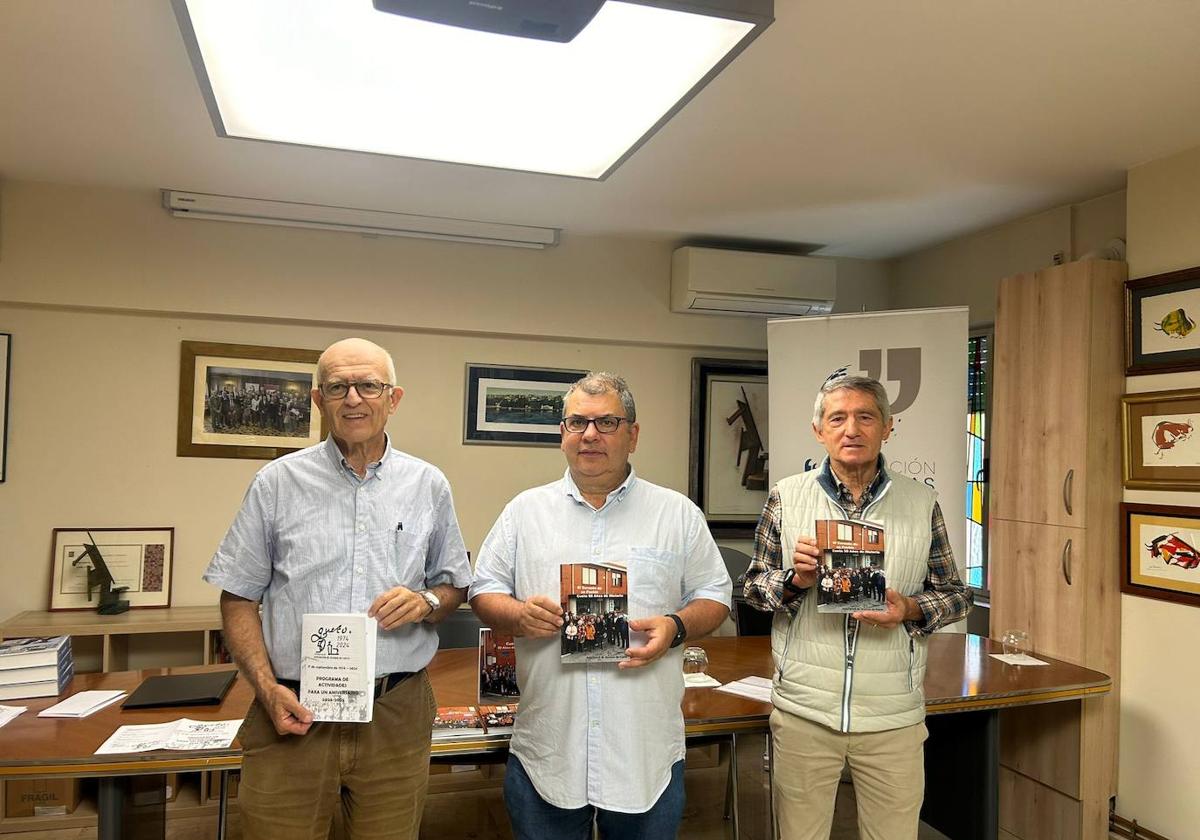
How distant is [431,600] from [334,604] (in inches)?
7.9

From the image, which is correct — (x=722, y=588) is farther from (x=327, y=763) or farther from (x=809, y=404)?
(x=809, y=404)

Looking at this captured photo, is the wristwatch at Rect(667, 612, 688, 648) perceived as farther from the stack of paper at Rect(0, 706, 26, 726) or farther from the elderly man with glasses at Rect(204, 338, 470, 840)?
the stack of paper at Rect(0, 706, 26, 726)

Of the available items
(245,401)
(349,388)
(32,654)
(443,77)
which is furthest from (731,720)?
(245,401)

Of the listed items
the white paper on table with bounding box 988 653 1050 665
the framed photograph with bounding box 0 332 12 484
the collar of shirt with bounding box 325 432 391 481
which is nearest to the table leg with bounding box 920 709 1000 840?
the white paper on table with bounding box 988 653 1050 665

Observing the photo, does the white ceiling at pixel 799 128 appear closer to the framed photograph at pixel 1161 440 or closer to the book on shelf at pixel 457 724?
the framed photograph at pixel 1161 440

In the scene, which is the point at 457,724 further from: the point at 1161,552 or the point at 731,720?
the point at 1161,552

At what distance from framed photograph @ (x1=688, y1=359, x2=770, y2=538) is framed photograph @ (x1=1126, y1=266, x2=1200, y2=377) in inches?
81.5

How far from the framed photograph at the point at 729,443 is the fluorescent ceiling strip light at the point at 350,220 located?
49.8 inches

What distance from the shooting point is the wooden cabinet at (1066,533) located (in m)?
3.27

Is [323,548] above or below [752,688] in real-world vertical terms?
above

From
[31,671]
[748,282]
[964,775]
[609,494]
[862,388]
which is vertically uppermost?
[748,282]

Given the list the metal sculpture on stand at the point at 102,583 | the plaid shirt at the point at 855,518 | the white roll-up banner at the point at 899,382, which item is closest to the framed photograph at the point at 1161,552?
the white roll-up banner at the point at 899,382

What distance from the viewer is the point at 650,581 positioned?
6.30 ft

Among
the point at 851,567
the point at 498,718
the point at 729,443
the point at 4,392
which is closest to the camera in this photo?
the point at 851,567
